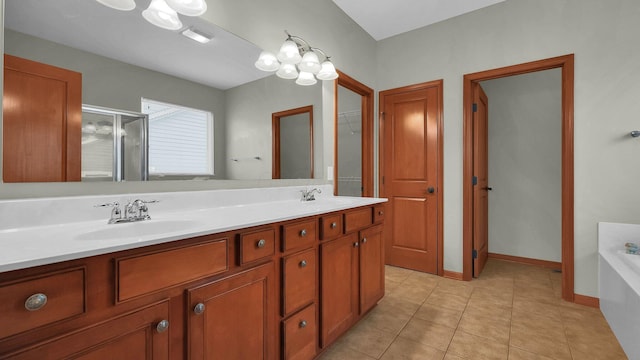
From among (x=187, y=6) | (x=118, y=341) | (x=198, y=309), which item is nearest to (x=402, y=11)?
(x=187, y=6)

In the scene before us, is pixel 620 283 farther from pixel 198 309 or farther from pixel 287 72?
pixel 287 72

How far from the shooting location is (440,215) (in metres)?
2.92

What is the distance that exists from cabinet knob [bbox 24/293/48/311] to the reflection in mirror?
1458 mm

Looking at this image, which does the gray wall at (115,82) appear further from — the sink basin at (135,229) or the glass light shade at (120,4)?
the sink basin at (135,229)

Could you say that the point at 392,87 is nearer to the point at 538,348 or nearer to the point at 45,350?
the point at 538,348

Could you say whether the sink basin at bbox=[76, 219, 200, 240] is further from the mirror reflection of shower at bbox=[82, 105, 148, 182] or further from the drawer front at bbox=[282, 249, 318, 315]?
the drawer front at bbox=[282, 249, 318, 315]

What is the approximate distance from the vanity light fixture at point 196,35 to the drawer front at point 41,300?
1299 mm

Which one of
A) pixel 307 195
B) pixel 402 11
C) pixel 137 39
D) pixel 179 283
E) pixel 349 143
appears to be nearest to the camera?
pixel 179 283

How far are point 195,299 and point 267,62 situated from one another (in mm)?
1567

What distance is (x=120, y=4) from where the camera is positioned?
47.6 inches

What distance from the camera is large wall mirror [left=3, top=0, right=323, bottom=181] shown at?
110cm

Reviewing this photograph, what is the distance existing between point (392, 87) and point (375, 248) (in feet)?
6.66

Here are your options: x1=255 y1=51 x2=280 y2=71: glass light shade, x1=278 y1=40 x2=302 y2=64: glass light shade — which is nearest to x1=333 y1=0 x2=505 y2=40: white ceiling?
x1=278 y1=40 x2=302 y2=64: glass light shade

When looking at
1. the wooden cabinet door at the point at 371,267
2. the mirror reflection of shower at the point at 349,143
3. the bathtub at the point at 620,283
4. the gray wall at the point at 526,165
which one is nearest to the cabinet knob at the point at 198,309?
the wooden cabinet door at the point at 371,267
